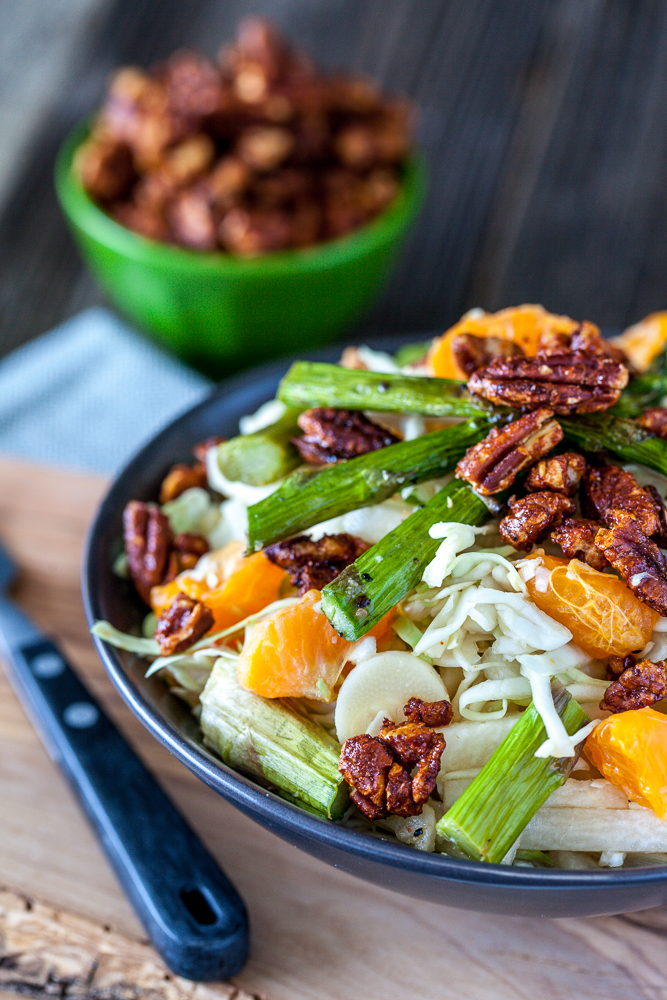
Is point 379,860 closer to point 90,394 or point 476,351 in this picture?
point 476,351

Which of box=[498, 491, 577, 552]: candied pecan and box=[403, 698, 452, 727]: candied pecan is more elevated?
box=[498, 491, 577, 552]: candied pecan

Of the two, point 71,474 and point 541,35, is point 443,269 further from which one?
point 71,474

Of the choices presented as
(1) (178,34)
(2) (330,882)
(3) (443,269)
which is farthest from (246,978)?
(1) (178,34)

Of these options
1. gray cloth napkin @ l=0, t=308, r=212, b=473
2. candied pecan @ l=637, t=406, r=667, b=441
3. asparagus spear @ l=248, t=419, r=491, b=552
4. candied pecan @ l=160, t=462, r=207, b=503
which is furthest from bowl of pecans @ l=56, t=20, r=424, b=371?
candied pecan @ l=637, t=406, r=667, b=441

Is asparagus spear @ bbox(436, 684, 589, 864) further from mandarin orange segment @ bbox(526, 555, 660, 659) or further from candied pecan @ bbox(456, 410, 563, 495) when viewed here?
candied pecan @ bbox(456, 410, 563, 495)

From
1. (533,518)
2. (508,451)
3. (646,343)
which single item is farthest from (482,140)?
(533,518)

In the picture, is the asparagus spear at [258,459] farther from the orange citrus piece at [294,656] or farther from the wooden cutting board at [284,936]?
the wooden cutting board at [284,936]

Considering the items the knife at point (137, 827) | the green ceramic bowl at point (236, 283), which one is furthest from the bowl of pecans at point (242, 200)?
the knife at point (137, 827)
